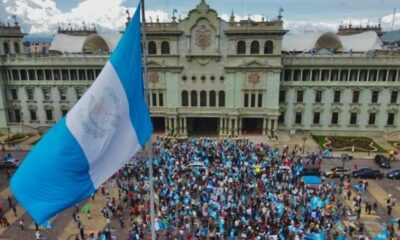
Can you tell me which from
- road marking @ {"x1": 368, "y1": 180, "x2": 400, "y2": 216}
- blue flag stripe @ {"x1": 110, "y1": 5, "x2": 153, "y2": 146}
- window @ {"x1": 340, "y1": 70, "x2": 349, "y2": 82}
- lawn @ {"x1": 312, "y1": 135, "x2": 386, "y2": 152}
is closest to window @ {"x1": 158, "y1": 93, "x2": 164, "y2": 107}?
lawn @ {"x1": 312, "y1": 135, "x2": 386, "y2": 152}

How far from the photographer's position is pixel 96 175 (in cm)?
1047

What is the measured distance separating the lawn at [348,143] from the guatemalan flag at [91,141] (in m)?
42.2

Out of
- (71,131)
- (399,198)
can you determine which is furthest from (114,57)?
(399,198)

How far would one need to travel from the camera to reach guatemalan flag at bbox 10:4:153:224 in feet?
31.4

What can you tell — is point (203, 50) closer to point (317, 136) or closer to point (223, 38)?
point (223, 38)

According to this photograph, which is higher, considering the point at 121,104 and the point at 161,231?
the point at 121,104

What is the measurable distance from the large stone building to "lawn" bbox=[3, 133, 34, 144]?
300 centimetres

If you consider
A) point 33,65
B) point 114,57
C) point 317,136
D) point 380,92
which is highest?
point 114,57

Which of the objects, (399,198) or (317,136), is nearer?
(399,198)

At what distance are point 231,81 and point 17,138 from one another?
3558cm

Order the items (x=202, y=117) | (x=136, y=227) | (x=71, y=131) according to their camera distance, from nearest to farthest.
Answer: (x=71, y=131) < (x=136, y=227) < (x=202, y=117)

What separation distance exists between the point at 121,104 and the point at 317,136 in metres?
48.5

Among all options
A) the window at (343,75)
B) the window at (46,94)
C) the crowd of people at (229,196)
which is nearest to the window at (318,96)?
the window at (343,75)

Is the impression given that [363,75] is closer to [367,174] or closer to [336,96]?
[336,96]
